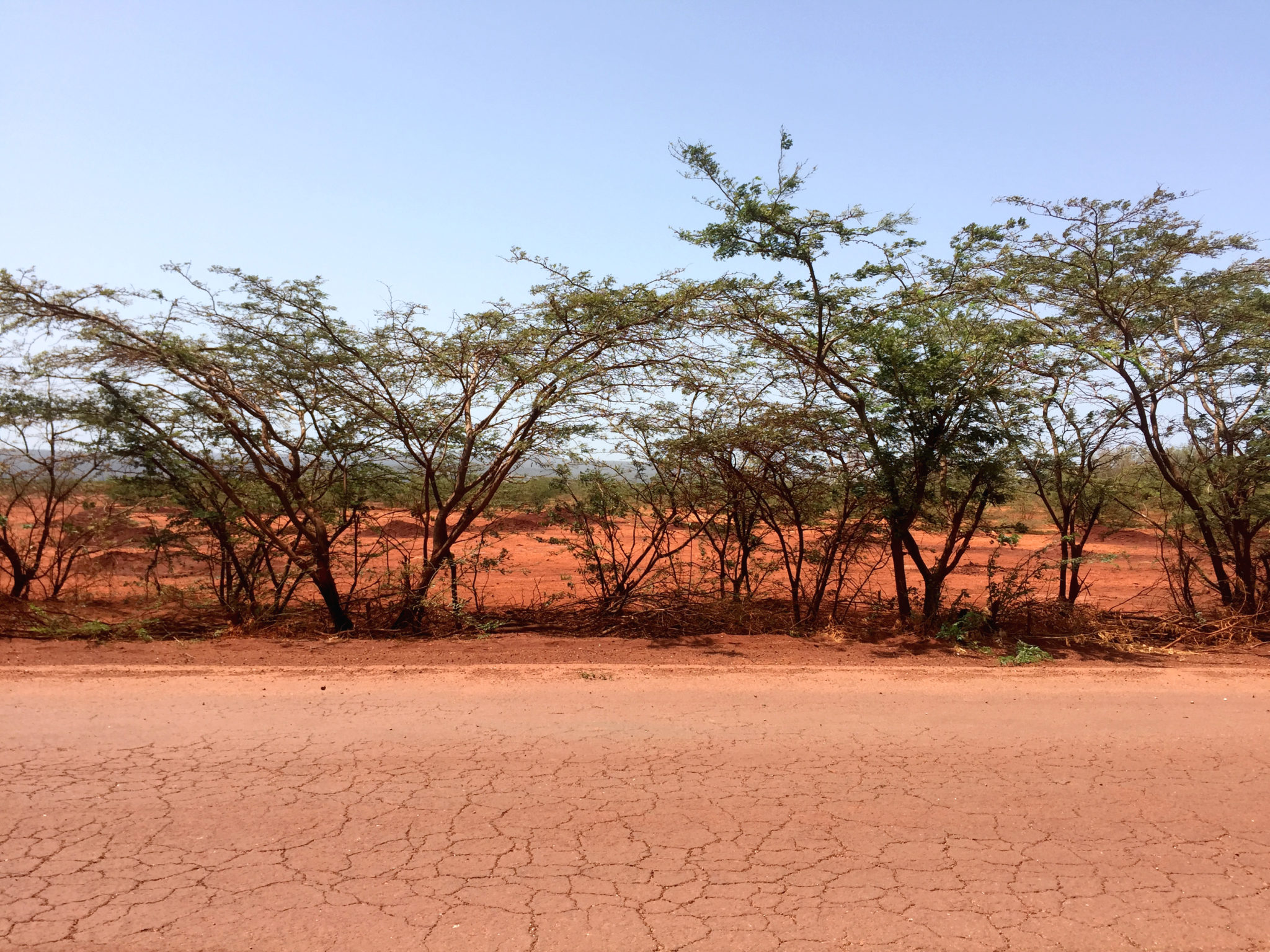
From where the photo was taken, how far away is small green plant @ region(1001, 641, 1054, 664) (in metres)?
8.55

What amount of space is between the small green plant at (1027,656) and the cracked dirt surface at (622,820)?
4.90ft

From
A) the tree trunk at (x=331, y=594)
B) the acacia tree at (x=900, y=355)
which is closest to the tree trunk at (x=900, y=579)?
the acacia tree at (x=900, y=355)

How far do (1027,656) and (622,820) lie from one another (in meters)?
6.00

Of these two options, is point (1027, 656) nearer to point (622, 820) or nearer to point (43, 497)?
point (622, 820)

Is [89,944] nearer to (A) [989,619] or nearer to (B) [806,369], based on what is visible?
(B) [806,369]

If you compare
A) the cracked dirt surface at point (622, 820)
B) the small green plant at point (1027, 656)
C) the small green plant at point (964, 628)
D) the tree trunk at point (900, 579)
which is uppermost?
the tree trunk at point (900, 579)

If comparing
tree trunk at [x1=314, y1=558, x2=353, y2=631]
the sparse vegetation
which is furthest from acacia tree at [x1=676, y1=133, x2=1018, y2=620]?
tree trunk at [x1=314, y1=558, x2=353, y2=631]

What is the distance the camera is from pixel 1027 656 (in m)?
8.63

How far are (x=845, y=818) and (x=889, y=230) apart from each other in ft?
22.6

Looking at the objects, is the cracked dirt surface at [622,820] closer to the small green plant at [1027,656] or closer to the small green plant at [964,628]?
the small green plant at [1027,656]

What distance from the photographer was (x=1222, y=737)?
234 inches

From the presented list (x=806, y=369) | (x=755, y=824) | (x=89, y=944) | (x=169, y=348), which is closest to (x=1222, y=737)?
(x=755, y=824)

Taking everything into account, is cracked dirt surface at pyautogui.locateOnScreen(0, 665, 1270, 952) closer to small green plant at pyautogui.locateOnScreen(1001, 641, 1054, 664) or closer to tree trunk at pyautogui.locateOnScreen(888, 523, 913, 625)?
small green plant at pyautogui.locateOnScreen(1001, 641, 1054, 664)

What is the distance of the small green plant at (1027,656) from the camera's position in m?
8.55
